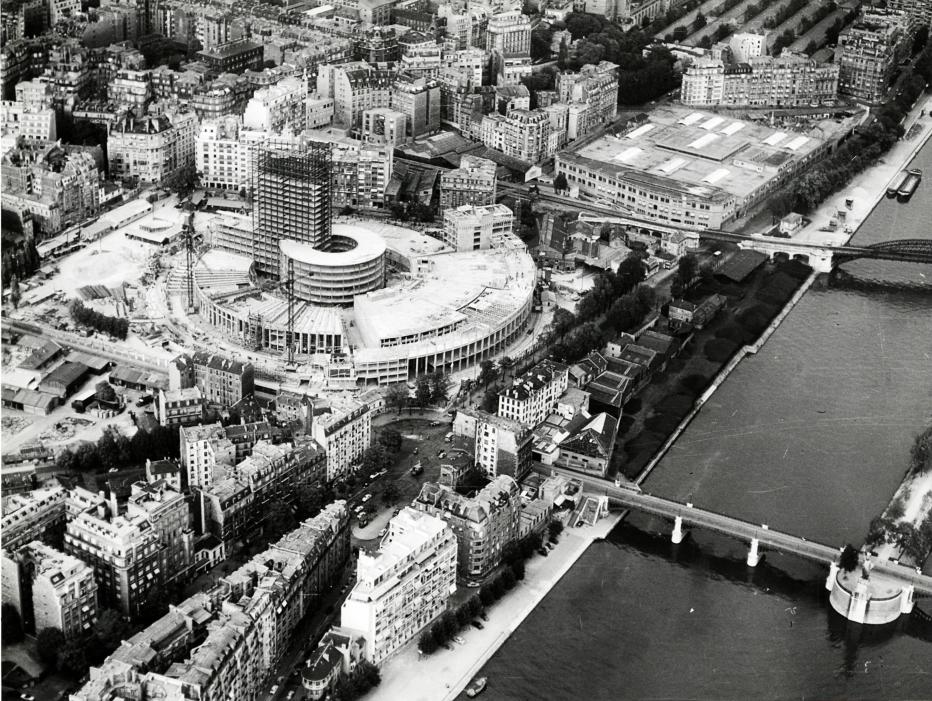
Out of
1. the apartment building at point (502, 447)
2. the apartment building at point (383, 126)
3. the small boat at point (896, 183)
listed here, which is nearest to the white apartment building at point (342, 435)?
the apartment building at point (502, 447)

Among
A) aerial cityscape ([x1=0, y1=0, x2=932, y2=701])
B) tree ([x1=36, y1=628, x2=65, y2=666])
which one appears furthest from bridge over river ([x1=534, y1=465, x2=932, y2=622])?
tree ([x1=36, y1=628, x2=65, y2=666])

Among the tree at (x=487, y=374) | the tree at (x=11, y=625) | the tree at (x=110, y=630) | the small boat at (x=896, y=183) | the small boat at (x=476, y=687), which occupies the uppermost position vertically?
the small boat at (x=896, y=183)

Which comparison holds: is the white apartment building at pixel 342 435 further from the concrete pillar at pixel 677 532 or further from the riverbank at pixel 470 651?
the concrete pillar at pixel 677 532

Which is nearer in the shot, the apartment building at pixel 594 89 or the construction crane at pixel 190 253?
the construction crane at pixel 190 253

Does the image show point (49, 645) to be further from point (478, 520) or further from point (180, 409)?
point (180, 409)

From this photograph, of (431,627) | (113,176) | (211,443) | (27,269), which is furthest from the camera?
(113,176)

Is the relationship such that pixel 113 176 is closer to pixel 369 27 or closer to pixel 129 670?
pixel 369 27

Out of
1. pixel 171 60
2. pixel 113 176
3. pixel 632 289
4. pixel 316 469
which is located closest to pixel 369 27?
pixel 171 60

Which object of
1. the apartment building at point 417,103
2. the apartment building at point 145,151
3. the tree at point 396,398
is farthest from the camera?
the apartment building at point 417,103
